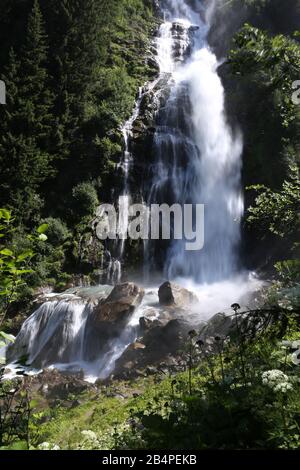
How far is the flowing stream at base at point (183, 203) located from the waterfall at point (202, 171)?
6 centimetres

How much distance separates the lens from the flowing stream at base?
1334cm

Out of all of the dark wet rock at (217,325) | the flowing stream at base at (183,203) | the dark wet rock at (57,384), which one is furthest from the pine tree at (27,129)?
the dark wet rock at (217,325)

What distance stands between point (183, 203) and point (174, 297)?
8629mm

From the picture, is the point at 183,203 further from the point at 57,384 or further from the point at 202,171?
the point at 57,384

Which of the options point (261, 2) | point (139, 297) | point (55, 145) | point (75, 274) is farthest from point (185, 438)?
point (261, 2)

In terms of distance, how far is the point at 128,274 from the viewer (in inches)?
Result: 813

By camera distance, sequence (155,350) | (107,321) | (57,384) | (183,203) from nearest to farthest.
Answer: (57,384), (155,350), (107,321), (183,203)

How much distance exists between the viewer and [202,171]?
22.8m

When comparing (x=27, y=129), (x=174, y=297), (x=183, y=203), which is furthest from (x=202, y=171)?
(x=174, y=297)

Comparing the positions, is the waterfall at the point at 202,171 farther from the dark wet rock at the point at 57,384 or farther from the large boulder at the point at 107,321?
the dark wet rock at the point at 57,384

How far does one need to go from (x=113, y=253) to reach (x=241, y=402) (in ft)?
59.2

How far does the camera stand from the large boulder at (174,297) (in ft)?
48.2

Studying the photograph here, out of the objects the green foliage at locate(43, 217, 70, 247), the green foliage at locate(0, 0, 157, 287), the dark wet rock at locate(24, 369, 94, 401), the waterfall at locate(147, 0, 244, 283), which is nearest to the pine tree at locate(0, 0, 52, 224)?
the green foliage at locate(0, 0, 157, 287)

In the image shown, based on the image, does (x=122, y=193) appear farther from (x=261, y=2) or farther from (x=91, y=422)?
(x=261, y=2)
